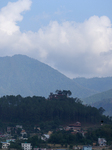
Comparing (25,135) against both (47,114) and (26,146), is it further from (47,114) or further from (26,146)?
(47,114)

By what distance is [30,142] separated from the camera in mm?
50031

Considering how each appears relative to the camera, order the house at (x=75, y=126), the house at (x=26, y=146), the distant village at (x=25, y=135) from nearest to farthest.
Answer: the house at (x=26, y=146) → the distant village at (x=25, y=135) → the house at (x=75, y=126)

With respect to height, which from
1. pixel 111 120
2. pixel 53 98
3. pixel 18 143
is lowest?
pixel 18 143

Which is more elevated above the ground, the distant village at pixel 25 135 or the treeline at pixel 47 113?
the treeline at pixel 47 113

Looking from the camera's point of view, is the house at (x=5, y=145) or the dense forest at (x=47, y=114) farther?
the dense forest at (x=47, y=114)

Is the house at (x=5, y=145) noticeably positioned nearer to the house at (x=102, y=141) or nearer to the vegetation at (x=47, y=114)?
the house at (x=102, y=141)

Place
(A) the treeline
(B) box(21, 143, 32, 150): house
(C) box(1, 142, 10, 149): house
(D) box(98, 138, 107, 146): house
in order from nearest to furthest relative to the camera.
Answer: (B) box(21, 143, 32, 150): house < (C) box(1, 142, 10, 149): house < (D) box(98, 138, 107, 146): house < (A) the treeline

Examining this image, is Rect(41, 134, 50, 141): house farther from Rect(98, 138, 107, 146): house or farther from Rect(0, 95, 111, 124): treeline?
Rect(0, 95, 111, 124): treeline

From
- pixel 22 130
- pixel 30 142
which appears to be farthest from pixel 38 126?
pixel 30 142

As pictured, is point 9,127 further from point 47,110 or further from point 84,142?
point 84,142

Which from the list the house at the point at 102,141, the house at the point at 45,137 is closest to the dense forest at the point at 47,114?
the house at the point at 45,137

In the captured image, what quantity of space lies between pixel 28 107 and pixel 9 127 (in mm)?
7679

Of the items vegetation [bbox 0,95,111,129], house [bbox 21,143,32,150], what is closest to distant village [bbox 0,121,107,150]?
house [bbox 21,143,32,150]

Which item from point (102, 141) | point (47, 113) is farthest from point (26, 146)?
point (47, 113)
